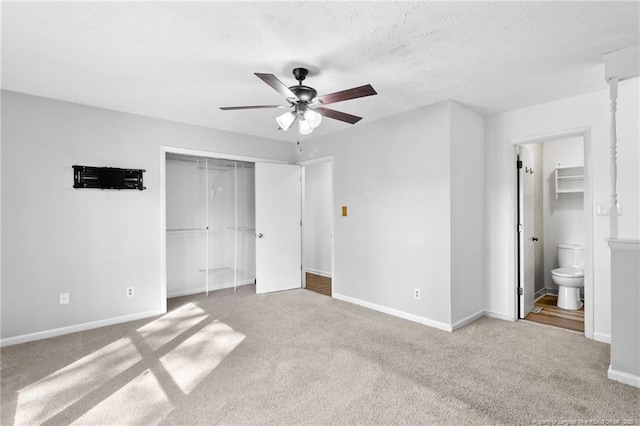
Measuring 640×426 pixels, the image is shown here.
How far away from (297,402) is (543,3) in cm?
291

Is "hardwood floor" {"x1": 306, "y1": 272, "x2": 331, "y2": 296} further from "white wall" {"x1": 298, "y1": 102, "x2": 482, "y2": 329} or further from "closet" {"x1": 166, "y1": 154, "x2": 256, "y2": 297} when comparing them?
"closet" {"x1": 166, "y1": 154, "x2": 256, "y2": 297}

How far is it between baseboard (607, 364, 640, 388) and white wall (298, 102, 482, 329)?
130cm

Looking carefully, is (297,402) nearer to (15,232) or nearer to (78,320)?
(78,320)

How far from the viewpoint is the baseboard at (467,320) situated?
3453 millimetres

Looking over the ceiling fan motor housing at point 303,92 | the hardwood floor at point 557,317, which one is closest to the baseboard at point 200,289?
the ceiling fan motor housing at point 303,92

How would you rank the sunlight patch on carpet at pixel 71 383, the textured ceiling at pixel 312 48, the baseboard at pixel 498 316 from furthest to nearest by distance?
the baseboard at pixel 498 316
the sunlight patch on carpet at pixel 71 383
the textured ceiling at pixel 312 48

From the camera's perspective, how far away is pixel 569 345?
9.92ft

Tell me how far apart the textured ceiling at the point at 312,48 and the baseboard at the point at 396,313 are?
8.00 feet

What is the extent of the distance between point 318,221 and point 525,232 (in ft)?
12.2

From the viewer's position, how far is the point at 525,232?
12.7 feet

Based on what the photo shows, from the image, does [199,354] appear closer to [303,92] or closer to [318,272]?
[303,92]

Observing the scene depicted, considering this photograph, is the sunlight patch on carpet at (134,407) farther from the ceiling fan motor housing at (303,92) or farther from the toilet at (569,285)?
the toilet at (569,285)

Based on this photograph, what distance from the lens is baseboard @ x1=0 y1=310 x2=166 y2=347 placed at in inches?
123

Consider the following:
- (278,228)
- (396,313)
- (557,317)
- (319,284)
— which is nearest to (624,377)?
(557,317)
